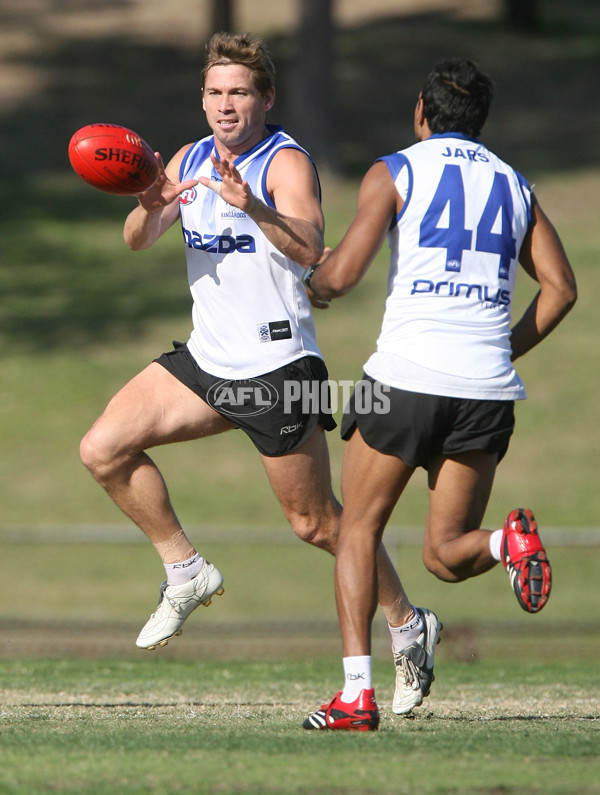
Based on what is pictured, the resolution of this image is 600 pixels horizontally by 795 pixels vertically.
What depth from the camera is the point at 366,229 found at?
4332mm

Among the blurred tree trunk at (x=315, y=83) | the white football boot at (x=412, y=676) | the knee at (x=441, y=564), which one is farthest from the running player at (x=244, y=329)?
the blurred tree trunk at (x=315, y=83)

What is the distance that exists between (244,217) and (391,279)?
0.89m

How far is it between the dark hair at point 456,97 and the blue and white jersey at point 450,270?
126mm

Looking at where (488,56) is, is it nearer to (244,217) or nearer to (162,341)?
(162,341)

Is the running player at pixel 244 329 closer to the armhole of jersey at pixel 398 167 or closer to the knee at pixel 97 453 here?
the knee at pixel 97 453

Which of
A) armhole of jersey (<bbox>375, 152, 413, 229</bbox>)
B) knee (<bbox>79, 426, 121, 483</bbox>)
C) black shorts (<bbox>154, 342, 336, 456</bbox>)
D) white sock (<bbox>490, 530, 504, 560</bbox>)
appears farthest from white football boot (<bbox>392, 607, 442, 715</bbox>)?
armhole of jersey (<bbox>375, 152, 413, 229</bbox>)

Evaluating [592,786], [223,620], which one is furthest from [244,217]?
[223,620]

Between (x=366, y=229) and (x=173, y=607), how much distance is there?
207 centimetres

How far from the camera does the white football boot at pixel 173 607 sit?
541cm

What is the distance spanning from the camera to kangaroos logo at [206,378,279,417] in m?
5.11

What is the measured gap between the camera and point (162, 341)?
1955 centimetres

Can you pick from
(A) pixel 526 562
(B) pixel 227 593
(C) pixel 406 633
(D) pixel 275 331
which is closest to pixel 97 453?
(D) pixel 275 331

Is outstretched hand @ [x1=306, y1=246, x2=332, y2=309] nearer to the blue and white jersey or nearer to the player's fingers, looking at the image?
the blue and white jersey

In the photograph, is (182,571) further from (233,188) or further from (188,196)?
(233,188)
